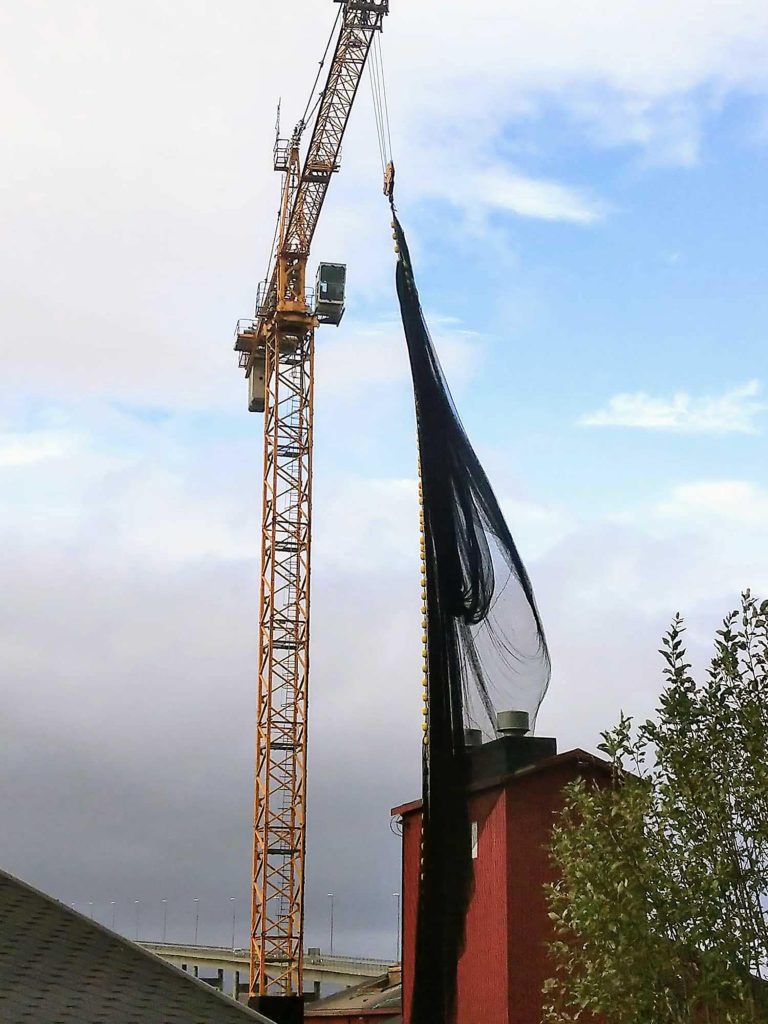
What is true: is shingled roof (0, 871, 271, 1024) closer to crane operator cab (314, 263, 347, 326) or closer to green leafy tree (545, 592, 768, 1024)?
green leafy tree (545, 592, 768, 1024)

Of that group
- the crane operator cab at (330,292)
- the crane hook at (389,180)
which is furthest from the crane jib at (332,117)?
the crane hook at (389,180)

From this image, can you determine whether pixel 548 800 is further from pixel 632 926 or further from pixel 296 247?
pixel 296 247

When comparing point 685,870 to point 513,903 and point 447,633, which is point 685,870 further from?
point 513,903

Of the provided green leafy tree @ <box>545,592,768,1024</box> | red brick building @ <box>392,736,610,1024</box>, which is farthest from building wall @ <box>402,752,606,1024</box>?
green leafy tree @ <box>545,592,768,1024</box>

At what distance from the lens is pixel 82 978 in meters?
12.0

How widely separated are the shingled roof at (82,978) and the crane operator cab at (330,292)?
4913 centimetres

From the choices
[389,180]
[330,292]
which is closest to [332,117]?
[330,292]

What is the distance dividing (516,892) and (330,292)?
36.6m

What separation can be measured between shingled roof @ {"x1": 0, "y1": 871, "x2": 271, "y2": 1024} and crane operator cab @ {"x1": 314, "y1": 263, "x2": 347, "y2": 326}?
4913 centimetres

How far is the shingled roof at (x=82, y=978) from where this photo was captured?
11.3 meters

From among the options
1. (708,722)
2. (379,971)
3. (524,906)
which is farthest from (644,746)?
(379,971)

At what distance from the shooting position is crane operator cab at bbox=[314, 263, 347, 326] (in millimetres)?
60594

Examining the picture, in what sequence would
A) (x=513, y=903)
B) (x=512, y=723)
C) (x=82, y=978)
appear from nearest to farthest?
(x=82, y=978) → (x=512, y=723) → (x=513, y=903)

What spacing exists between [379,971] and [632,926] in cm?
7677
